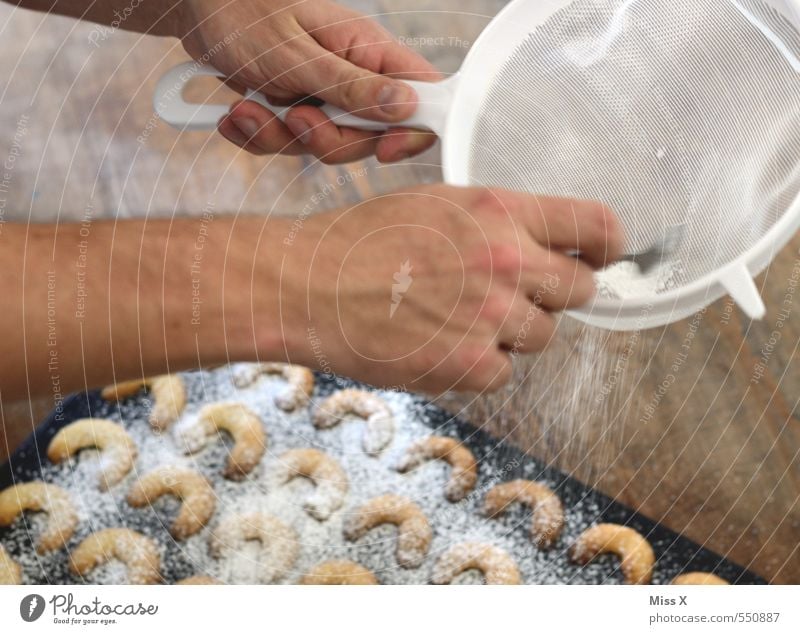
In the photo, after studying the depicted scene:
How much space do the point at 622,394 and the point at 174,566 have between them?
0.29 m

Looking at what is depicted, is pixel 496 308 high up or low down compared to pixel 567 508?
up

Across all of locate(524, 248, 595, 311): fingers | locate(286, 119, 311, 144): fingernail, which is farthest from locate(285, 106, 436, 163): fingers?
locate(524, 248, 595, 311): fingers

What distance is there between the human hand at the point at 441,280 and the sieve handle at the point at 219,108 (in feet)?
0.16

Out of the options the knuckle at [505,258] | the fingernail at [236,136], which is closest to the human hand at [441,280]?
the knuckle at [505,258]

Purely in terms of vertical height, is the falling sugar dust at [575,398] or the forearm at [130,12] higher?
the forearm at [130,12]

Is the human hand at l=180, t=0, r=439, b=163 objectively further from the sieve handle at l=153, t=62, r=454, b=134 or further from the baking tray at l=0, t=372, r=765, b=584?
the baking tray at l=0, t=372, r=765, b=584

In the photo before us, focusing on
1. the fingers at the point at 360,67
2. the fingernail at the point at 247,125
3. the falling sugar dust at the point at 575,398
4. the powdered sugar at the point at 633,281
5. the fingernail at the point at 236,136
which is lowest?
the falling sugar dust at the point at 575,398

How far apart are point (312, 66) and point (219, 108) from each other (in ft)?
0.21

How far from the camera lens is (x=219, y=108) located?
0.46m

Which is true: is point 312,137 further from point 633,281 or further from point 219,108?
point 633,281

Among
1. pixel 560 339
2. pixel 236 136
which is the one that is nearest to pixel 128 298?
pixel 236 136

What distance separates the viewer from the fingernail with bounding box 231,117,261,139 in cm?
47

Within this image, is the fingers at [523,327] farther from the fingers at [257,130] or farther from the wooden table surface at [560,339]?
the fingers at [257,130]

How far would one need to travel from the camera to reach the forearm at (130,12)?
0.47m
